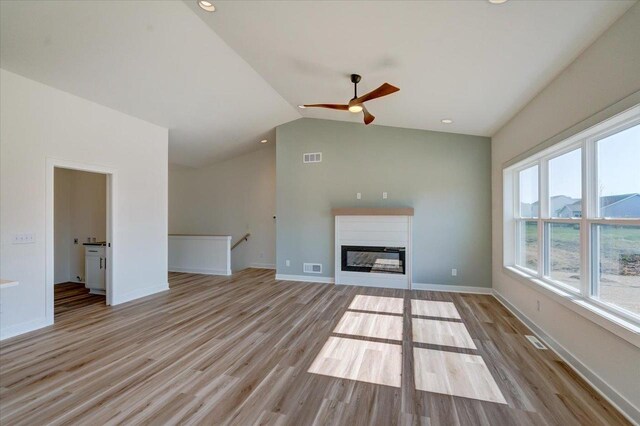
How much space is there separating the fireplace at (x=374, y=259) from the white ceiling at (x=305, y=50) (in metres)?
2.49

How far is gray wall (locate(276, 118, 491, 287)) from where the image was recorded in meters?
5.26

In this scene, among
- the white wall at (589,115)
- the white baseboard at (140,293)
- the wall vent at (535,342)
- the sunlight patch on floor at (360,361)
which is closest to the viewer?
the white wall at (589,115)

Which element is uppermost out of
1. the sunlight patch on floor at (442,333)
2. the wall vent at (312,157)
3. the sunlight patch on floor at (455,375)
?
the wall vent at (312,157)

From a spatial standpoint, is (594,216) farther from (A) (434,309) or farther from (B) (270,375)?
(B) (270,375)

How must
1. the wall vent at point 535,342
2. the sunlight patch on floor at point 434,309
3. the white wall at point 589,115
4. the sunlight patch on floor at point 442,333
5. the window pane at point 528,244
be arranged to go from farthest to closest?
the sunlight patch on floor at point 434,309 < the window pane at point 528,244 < the sunlight patch on floor at point 442,333 < the wall vent at point 535,342 < the white wall at point 589,115

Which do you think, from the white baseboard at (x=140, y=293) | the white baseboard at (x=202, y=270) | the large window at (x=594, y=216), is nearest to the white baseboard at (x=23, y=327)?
the white baseboard at (x=140, y=293)

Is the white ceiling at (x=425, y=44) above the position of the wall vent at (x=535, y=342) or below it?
above

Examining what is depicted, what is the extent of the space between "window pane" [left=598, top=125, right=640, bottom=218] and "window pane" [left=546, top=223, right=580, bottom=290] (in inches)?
18.5

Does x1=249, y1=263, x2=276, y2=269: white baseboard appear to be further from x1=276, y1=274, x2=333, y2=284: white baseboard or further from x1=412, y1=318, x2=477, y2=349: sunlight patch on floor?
x1=412, y1=318, x2=477, y2=349: sunlight patch on floor

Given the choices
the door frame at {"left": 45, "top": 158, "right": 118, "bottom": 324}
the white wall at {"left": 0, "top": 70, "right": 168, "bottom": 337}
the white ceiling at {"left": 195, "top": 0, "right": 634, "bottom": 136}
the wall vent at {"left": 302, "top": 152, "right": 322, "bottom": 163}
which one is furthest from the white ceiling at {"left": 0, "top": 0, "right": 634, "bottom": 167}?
the wall vent at {"left": 302, "top": 152, "right": 322, "bottom": 163}

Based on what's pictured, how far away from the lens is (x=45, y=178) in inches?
143

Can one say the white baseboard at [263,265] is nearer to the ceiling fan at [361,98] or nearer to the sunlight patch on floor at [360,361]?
the sunlight patch on floor at [360,361]

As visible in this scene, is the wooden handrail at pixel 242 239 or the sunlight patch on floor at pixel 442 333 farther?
the wooden handrail at pixel 242 239

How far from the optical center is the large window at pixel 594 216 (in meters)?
2.14
